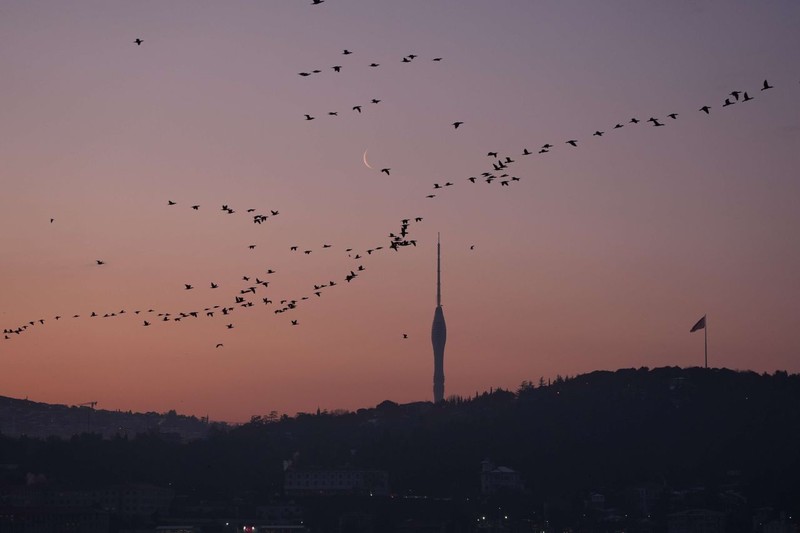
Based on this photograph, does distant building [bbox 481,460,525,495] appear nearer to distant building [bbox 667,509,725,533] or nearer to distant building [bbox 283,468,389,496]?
distant building [bbox 283,468,389,496]

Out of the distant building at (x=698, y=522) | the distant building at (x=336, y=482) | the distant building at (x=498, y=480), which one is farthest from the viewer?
the distant building at (x=336, y=482)

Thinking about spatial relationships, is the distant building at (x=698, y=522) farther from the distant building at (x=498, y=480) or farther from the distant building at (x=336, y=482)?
the distant building at (x=336, y=482)

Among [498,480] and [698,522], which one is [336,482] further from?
[698,522]

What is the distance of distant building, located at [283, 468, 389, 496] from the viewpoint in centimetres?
17312

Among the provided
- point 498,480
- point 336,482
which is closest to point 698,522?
point 498,480

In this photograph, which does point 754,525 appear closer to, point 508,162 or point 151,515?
point 151,515

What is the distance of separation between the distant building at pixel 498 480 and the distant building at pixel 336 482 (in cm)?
1031

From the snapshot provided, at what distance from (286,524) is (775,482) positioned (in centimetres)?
5169

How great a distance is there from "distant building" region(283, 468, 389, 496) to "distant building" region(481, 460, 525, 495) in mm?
10309

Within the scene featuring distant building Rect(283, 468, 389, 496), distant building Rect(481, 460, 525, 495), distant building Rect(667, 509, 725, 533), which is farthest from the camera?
distant building Rect(283, 468, 389, 496)

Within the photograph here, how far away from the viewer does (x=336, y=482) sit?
18062cm

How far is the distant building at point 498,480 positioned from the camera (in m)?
173

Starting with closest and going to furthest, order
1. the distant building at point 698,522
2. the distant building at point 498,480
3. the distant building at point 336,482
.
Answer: the distant building at point 698,522
the distant building at point 498,480
the distant building at point 336,482

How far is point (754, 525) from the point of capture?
155m
